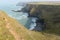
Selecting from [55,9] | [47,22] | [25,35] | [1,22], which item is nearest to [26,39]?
[25,35]

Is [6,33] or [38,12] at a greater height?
[6,33]

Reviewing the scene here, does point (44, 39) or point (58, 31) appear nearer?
point (44, 39)

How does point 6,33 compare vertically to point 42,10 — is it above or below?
above

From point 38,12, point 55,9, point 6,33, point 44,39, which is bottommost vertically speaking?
point 38,12

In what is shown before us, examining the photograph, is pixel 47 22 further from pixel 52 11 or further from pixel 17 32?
pixel 17 32

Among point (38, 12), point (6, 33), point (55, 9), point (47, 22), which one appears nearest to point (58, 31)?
point (47, 22)

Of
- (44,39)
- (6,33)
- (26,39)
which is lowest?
(44,39)

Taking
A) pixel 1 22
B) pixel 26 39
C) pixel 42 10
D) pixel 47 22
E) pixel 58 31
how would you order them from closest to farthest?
1. pixel 1 22
2. pixel 26 39
3. pixel 58 31
4. pixel 47 22
5. pixel 42 10

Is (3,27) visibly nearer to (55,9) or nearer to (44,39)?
(44,39)

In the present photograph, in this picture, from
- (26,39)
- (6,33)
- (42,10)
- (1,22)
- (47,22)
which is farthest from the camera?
(42,10)
